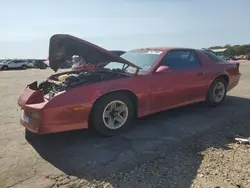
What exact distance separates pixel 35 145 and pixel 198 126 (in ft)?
8.94

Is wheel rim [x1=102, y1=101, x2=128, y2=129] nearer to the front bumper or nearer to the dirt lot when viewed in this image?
the dirt lot

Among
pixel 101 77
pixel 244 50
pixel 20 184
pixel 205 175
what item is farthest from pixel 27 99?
pixel 244 50

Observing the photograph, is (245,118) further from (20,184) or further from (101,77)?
(20,184)

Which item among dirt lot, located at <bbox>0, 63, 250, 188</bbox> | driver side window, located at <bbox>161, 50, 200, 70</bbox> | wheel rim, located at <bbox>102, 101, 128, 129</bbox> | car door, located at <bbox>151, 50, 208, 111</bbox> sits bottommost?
dirt lot, located at <bbox>0, 63, 250, 188</bbox>

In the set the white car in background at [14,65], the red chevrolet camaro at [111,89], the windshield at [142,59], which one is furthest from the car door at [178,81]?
the white car in background at [14,65]

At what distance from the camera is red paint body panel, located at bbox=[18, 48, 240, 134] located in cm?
381

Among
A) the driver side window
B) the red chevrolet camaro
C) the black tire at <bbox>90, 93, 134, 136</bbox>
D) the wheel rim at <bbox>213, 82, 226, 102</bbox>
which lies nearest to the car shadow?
the black tire at <bbox>90, 93, 134, 136</bbox>

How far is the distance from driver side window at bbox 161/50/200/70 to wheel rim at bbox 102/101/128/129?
4.20ft

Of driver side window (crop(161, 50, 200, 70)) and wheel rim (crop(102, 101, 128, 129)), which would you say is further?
driver side window (crop(161, 50, 200, 70))

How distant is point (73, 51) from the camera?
460 cm

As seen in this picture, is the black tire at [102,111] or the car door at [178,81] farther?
the car door at [178,81]

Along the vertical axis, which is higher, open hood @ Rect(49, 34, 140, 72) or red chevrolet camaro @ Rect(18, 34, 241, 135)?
open hood @ Rect(49, 34, 140, 72)

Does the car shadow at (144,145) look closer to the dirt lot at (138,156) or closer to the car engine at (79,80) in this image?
the dirt lot at (138,156)

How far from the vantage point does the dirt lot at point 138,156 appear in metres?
3.02
